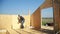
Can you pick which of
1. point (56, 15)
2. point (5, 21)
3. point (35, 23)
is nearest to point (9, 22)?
point (5, 21)

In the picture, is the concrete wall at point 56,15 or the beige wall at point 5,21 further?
the beige wall at point 5,21

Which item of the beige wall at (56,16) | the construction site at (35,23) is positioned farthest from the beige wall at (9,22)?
the beige wall at (56,16)

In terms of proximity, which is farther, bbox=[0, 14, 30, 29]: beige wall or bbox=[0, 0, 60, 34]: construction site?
bbox=[0, 14, 30, 29]: beige wall

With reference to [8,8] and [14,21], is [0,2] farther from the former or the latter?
[14,21]

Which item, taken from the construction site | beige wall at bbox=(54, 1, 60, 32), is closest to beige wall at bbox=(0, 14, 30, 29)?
the construction site

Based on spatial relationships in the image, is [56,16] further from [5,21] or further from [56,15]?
[5,21]

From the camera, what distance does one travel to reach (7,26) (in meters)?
2.44

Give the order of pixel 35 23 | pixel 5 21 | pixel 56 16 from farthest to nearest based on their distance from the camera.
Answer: pixel 5 21 → pixel 35 23 → pixel 56 16

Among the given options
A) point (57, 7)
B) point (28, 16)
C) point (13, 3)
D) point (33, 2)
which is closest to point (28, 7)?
point (33, 2)

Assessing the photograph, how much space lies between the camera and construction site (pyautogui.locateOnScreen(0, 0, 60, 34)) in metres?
1.42

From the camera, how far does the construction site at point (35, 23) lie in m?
1.42

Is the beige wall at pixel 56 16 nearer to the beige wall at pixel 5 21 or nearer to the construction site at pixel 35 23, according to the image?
the construction site at pixel 35 23

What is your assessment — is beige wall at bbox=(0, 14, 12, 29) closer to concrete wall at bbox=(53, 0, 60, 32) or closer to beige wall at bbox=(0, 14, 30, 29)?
beige wall at bbox=(0, 14, 30, 29)

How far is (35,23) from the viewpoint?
2.10 meters
